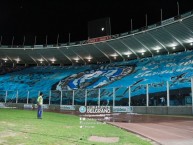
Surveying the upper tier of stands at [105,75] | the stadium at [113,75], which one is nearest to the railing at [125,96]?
the stadium at [113,75]

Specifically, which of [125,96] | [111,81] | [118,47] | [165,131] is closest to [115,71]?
[118,47]

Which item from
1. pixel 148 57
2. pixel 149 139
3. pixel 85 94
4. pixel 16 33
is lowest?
pixel 149 139

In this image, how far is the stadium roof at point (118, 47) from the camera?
33219mm

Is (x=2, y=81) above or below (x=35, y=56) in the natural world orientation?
below

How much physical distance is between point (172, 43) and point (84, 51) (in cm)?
1551

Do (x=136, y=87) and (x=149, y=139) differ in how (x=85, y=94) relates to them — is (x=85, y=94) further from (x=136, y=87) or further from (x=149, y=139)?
(x=149, y=139)

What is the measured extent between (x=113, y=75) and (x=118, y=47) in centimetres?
547

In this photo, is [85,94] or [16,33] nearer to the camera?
[85,94]

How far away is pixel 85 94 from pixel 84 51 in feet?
61.7

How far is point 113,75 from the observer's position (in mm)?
38469

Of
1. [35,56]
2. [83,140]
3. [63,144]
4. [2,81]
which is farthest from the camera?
[35,56]

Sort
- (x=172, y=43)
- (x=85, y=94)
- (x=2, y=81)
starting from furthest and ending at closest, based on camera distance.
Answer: (x=2, y=81), (x=172, y=43), (x=85, y=94)

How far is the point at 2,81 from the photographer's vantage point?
4553cm

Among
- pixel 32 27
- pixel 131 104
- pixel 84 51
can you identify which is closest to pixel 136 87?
pixel 131 104
